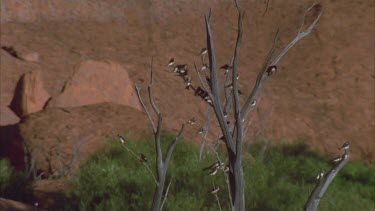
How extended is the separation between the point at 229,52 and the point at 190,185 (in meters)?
4.76

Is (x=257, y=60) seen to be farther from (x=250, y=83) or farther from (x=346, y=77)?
(x=346, y=77)

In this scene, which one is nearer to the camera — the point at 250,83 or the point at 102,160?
the point at 102,160

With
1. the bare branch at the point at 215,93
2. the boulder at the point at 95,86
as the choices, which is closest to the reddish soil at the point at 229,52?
the boulder at the point at 95,86

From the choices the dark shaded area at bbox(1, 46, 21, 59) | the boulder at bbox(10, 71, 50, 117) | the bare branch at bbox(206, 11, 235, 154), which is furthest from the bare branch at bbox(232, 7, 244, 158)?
the dark shaded area at bbox(1, 46, 21, 59)

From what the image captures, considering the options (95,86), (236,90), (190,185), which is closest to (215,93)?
(236,90)

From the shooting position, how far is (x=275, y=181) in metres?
7.16

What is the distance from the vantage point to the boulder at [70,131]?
747 cm

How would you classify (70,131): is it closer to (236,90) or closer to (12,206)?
(12,206)

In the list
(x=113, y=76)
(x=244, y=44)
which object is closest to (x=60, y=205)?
(x=113, y=76)

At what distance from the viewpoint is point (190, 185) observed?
652 centimetres

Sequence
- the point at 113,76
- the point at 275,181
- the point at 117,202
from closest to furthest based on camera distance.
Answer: the point at 117,202 < the point at 275,181 < the point at 113,76

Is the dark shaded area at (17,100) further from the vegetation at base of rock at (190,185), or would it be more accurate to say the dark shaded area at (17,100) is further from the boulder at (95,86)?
the vegetation at base of rock at (190,185)

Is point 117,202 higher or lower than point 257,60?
lower

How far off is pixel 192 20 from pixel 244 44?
912 millimetres
